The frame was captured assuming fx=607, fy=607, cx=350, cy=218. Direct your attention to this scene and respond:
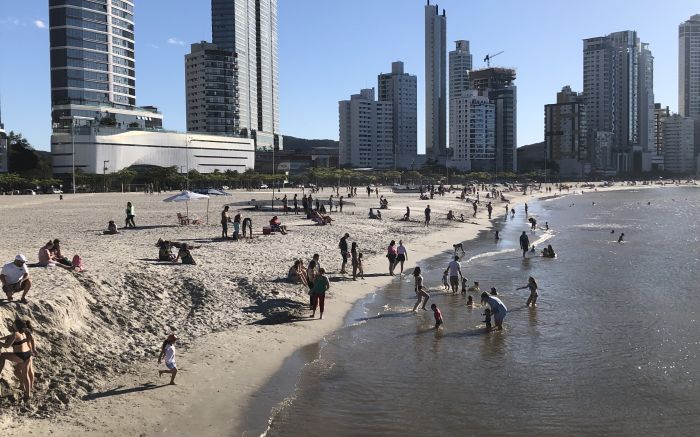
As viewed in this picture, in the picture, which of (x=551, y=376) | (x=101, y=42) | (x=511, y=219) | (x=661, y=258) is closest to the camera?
(x=551, y=376)

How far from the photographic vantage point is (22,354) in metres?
10.0

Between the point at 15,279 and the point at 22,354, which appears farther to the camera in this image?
the point at 15,279

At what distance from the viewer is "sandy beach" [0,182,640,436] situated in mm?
10211

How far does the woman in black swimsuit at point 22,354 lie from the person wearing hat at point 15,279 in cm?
190

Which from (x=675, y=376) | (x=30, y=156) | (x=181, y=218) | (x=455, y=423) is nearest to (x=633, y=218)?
(x=181, y=218)

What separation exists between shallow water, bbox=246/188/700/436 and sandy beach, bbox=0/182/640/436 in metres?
1.08

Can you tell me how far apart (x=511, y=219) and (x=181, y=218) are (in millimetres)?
38478

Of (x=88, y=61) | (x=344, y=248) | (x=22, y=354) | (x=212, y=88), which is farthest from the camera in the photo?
(x=212, y=88)

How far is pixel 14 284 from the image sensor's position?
39.8 feet

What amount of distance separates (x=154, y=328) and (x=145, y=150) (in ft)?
379

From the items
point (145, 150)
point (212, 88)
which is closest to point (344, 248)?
point (145, 150)

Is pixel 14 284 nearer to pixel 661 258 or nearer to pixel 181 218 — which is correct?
pixel 181 218

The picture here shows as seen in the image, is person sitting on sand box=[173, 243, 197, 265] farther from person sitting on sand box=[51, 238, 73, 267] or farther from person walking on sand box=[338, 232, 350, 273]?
person walking on sand box=[338, 232, 350, 273]

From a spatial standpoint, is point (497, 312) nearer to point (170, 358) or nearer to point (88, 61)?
point (170, 358)
